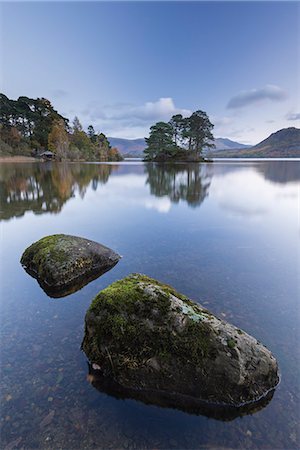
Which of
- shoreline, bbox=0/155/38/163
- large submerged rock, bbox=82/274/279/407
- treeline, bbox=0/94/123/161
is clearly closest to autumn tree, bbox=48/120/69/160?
treeline, bbox=0/94/123/161

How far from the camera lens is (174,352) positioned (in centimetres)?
371

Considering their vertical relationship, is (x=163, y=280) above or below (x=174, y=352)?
below

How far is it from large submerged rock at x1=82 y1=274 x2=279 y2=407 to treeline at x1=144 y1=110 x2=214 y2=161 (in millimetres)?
79598

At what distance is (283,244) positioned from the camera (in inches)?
367

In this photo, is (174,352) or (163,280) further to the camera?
(163,280)

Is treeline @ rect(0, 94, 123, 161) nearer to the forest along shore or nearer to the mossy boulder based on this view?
the forest along shore

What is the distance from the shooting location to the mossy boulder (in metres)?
6.69

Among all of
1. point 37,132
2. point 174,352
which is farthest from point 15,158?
point 174,352

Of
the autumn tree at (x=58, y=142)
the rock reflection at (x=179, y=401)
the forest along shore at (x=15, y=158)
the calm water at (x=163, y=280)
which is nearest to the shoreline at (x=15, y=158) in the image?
the forest along shore at (x=15, y=158)

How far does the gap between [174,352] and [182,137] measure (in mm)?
84478

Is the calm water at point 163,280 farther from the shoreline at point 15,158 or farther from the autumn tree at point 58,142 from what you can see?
the autumn tree at point 58,142

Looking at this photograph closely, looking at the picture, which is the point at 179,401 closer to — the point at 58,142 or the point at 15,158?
the point at 58,142

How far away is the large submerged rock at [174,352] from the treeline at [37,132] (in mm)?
85595

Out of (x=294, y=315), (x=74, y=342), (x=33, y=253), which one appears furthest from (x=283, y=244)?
(x=33, y=253)
